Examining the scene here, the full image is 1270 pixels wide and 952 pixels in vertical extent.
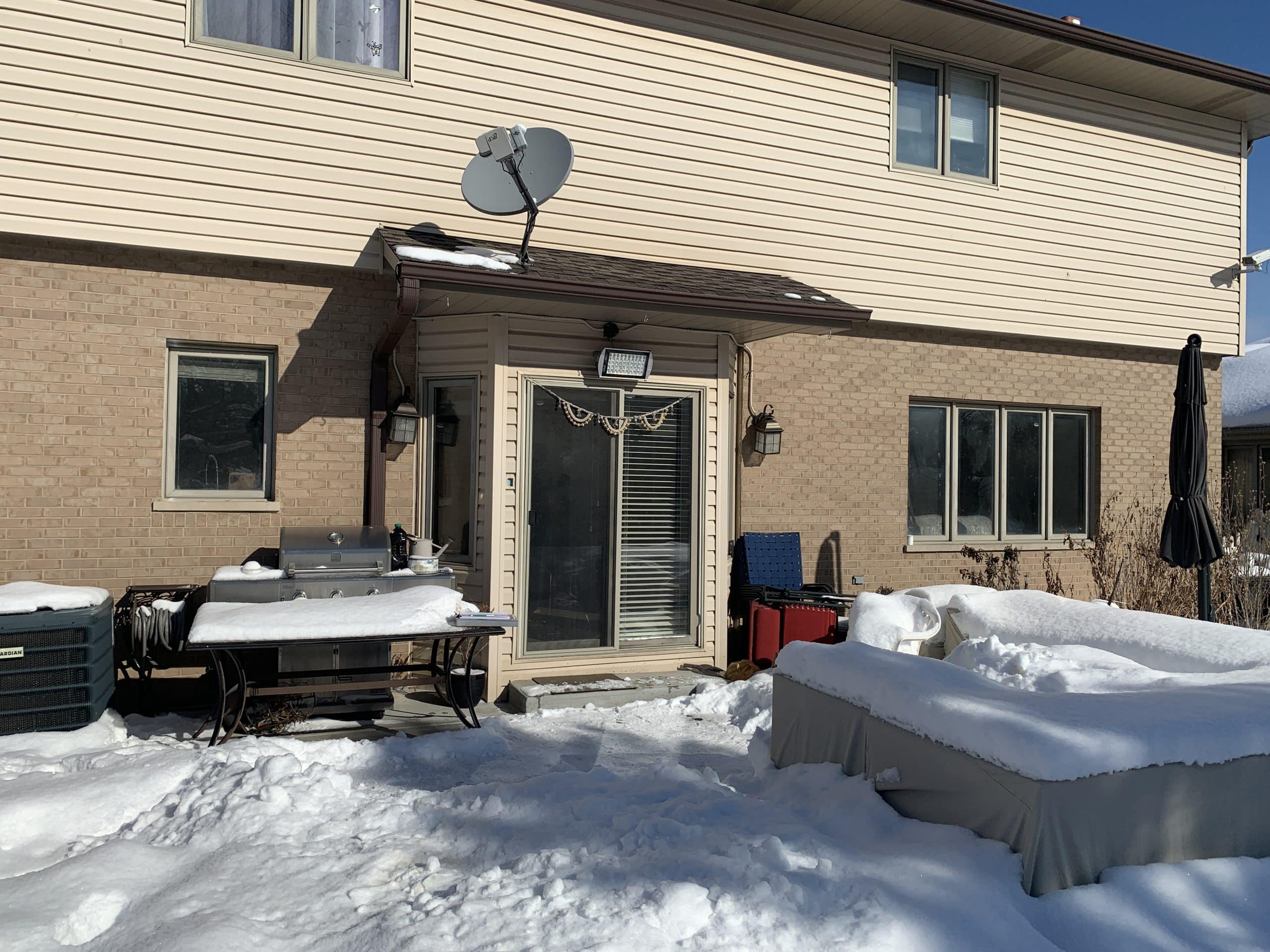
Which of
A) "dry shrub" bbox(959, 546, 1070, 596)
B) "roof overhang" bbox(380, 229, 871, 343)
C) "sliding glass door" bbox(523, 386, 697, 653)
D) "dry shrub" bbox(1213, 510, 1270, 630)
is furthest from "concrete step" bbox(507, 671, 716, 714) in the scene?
"dry shrub" bbox(1213, 510, 1270, 630)

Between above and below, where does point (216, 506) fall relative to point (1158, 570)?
above

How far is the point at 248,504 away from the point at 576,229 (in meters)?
3.43

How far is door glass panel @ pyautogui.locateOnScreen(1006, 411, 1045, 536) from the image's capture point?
10508mm

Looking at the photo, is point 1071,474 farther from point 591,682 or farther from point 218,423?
point 218,423

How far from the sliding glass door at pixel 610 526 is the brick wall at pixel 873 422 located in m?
1.20

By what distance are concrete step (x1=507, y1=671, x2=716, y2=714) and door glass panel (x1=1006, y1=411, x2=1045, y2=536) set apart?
4.51 meters

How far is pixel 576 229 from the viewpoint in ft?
27.5

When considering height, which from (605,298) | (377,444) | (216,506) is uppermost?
(605,298)

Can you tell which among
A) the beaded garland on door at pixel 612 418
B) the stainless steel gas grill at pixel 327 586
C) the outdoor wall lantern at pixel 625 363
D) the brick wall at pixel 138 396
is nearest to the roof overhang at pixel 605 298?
the outdoor wall lantern at pixel 625 363

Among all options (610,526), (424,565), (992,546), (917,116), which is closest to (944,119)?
(917,116)

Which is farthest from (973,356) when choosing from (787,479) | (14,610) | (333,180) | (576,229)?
(14,610)

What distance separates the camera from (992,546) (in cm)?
1027

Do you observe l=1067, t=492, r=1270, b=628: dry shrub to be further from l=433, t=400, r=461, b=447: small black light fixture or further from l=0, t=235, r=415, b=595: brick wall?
l=0, t=235, r=415, b=595: brick wall

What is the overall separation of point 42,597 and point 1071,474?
969 centimetres
